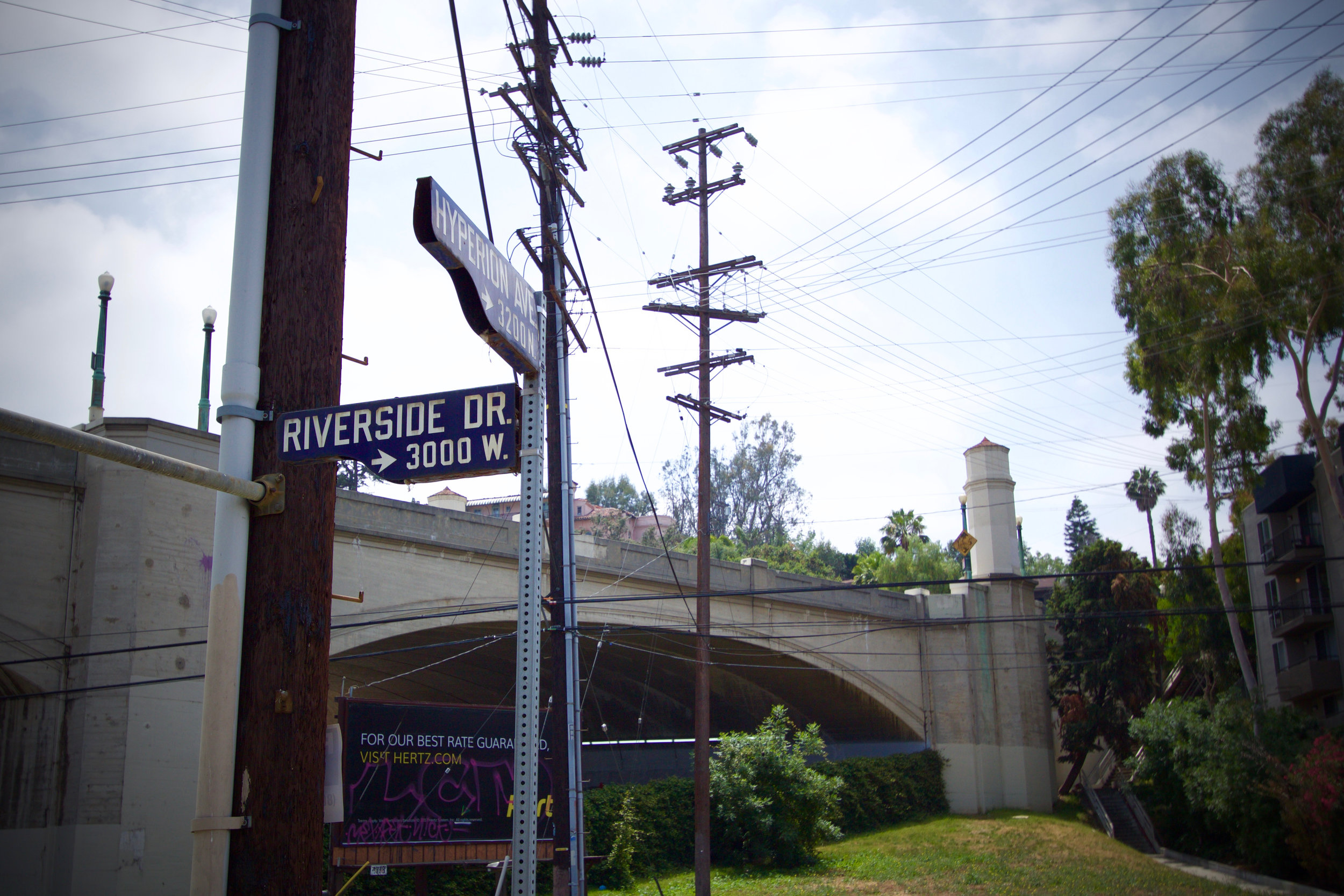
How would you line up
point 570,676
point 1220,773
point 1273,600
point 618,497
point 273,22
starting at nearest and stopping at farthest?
1. point 273,22
2. point 570,676
3. point 1220,773
4. point 1273,600
5. point 618,497

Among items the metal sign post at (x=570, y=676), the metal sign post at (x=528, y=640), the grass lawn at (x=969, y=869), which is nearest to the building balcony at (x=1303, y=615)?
the grass lawn at (x=969, y=869)

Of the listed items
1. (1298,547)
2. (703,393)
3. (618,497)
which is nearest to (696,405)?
(703,393)

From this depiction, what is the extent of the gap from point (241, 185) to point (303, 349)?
89 centimetres

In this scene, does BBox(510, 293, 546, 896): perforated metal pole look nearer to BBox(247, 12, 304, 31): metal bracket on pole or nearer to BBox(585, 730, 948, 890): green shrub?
BBox(247, 12, 304, 31): metal bracket on pole

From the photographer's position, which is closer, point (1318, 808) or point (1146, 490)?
point (1318, 808)

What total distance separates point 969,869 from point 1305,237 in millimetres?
20516

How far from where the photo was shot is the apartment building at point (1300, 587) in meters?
34.9

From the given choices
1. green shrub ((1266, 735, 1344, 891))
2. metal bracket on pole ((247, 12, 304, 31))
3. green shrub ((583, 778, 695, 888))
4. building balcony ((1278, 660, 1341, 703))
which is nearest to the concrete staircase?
building balcony ((1278, 660, 1341, 703))

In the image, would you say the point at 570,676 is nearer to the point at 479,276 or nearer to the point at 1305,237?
the point at 479,276

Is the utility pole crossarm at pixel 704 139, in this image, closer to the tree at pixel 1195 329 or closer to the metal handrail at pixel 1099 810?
the tree at pixel 1195 329

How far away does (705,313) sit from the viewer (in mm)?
25500

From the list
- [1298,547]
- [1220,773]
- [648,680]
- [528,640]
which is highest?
[1298,547]

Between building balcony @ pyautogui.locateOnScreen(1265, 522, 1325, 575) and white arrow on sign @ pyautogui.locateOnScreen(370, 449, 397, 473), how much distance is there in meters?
36.7

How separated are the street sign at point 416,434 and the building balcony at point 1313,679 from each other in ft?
128
